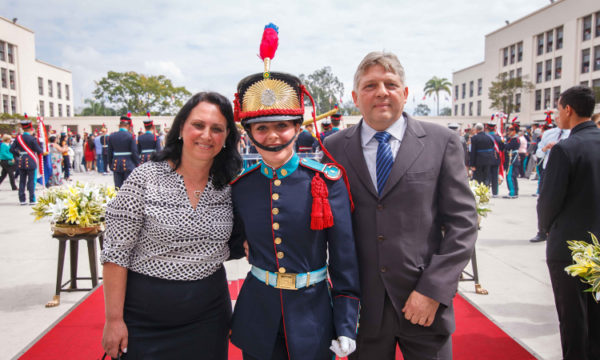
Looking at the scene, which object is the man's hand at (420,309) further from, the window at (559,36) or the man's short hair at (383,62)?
the window at (559,36)

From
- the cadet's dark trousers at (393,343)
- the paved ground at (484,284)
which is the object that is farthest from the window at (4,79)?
the cadet's dark trousers at (393,343)

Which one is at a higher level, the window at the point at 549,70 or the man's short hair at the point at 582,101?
the window at the point at 549,70

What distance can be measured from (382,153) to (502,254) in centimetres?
485

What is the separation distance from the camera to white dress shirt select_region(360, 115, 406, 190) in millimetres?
1825

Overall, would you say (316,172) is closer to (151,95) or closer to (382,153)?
(382,153)

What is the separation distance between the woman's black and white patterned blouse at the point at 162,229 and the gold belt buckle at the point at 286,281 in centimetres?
37

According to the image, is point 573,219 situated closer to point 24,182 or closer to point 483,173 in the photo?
point 483,173

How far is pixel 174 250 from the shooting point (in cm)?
178

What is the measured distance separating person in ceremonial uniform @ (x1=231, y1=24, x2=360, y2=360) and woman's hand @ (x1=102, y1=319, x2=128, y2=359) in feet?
1.75

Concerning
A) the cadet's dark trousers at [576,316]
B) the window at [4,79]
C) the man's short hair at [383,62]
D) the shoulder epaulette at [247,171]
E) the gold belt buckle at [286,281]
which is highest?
the window at [4,79]

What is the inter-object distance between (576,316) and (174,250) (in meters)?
2.44

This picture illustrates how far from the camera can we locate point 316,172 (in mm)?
1750

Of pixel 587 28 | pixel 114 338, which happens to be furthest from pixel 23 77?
pixel 587 28

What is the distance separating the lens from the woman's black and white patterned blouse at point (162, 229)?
173 centimetres
